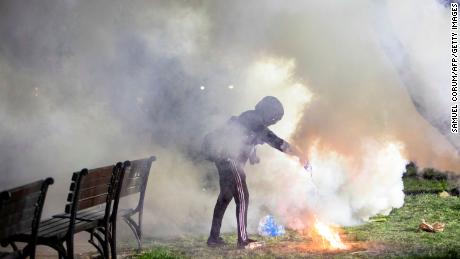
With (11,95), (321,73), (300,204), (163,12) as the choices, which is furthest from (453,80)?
(11,95)

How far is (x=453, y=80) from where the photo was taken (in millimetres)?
7969

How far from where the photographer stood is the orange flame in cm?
544

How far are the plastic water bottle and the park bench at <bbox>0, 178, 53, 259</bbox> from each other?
3.78m

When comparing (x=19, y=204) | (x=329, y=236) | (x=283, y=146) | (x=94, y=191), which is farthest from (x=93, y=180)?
(x=329, y=236)

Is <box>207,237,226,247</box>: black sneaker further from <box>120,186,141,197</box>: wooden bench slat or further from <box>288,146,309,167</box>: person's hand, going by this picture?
<box>288,146,309,167</box>: person's hand

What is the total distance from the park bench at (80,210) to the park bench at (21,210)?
0.45ft

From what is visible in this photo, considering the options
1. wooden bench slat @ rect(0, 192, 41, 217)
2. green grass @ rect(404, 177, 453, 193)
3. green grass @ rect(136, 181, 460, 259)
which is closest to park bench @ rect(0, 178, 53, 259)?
wooden bench slat @ rect(0, 192, 41, 217)

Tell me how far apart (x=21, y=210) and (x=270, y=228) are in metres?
4.13

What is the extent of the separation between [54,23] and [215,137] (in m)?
5.69

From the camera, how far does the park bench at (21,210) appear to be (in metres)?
2.70

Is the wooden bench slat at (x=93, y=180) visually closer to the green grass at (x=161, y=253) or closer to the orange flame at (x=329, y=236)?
the green grass at (x=161, y=253)

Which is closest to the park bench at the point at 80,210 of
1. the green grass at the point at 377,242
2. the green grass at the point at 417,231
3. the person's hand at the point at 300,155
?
the green grass at the point at 377,242

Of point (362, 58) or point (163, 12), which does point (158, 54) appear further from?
point (362, 58)

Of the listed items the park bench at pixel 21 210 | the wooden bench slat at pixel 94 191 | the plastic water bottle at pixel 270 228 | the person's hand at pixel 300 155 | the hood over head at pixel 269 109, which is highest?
the hood over head at pixel 269 109
